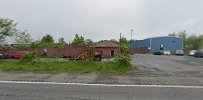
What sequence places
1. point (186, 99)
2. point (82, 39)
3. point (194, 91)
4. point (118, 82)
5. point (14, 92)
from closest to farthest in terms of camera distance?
point (186, 99) → point (14, 92) → point (194, 91) → point (118, 82) → point (82, 39)

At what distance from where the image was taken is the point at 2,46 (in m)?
25.8

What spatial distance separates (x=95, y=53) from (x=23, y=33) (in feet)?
24.9

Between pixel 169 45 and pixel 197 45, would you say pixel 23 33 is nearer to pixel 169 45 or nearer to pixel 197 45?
pixel 169 45

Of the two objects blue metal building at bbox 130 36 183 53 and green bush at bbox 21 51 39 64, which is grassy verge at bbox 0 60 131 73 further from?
blue metal building at bbox 130 36 183 53

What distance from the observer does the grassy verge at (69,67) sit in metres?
18.7

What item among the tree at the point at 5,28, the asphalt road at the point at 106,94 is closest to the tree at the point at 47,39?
the tree at the point at 5,28

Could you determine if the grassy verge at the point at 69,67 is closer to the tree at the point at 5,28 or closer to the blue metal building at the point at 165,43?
the tree at the point at 5,28

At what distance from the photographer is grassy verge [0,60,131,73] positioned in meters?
18.7

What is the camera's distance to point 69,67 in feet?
63.6

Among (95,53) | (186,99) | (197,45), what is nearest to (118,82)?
(186,99)

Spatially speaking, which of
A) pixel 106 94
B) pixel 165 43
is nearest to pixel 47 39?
pixel 165 43

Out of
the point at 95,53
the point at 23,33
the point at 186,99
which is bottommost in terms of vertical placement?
the point at 186,99

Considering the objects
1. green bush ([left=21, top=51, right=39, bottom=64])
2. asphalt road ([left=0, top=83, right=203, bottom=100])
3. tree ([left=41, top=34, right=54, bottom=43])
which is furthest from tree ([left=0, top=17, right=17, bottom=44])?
tree ([left=41, top=34, right=54, bottom=43])

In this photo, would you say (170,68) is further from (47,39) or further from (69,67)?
(47,39)
